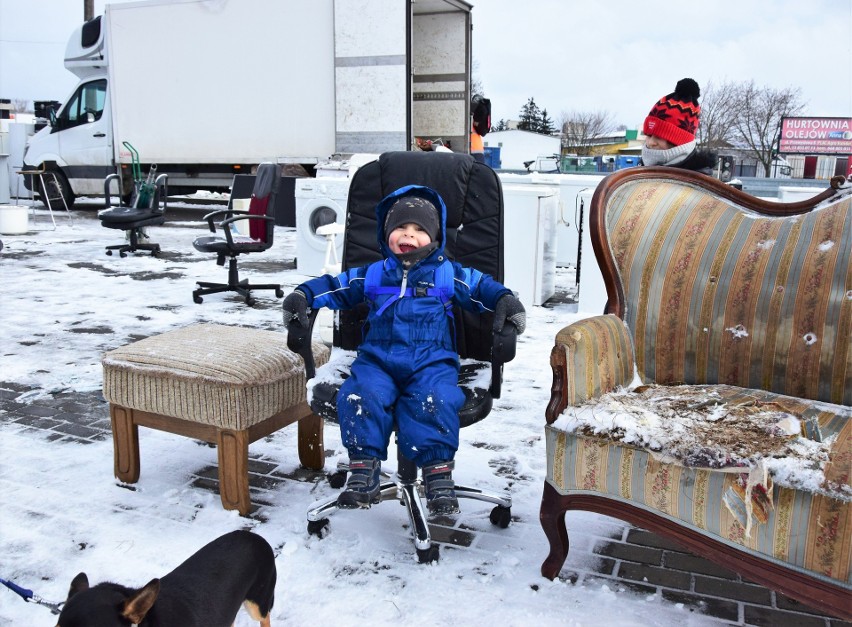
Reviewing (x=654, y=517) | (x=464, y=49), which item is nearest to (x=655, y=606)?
(x=654, y=517)

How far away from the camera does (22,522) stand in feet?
7.77

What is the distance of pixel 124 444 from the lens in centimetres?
265

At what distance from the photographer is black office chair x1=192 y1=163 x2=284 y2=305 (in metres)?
5.70

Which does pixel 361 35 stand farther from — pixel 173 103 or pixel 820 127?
pixel 820 127

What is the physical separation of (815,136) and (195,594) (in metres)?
32.1

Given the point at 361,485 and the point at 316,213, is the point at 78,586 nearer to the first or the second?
the point at 361,485

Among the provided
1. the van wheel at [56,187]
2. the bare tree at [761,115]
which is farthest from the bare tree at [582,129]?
the van wheel at [56,187]

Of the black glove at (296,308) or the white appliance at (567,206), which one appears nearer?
the black glove at (296,308)

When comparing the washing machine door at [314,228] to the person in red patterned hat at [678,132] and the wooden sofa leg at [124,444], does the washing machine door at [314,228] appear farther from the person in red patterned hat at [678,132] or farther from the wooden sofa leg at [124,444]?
the wooden sofa leg at [124,444]

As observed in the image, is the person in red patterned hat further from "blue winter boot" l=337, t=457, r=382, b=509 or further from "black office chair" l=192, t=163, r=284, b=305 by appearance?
"black office chair" l=192, t=163, r=284, b=305

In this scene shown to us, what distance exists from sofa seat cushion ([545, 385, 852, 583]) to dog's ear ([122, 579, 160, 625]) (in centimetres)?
117

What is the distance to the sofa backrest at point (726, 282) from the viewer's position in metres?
2.29

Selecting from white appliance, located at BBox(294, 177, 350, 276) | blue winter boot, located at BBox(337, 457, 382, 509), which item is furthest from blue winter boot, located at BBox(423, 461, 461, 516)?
white appliance, located at BBox(294, 177, 350, 276)

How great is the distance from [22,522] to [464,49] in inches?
332
